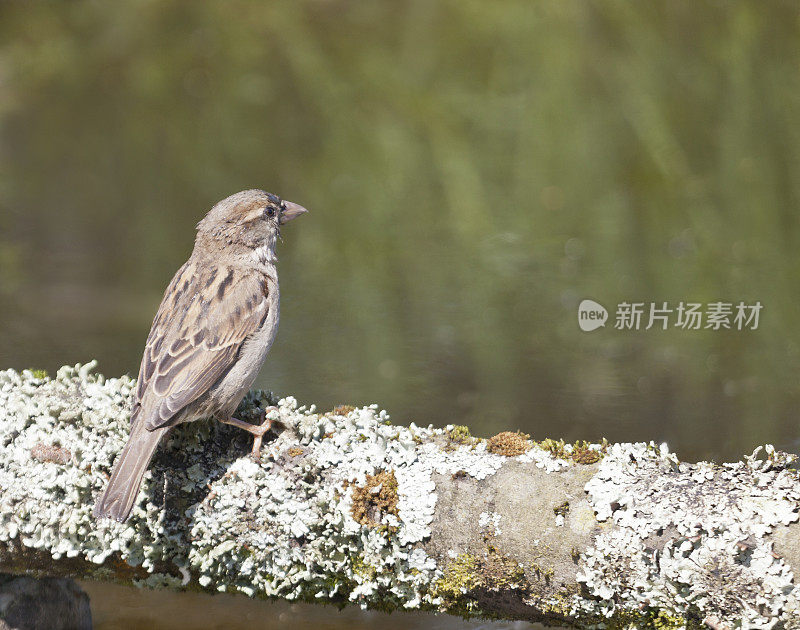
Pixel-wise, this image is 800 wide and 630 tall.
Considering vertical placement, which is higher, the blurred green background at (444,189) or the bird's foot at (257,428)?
the blurred green background at (444,189)

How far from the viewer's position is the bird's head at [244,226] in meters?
4.68

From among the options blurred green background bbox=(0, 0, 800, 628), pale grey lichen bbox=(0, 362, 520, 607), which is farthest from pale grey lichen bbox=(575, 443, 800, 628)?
blurred green background bbox=(0, 0, 800, 628)

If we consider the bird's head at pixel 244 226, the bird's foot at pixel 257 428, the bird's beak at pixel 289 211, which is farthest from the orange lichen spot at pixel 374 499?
the bird's beak at pixel 289 211

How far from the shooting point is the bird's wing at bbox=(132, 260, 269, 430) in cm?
367

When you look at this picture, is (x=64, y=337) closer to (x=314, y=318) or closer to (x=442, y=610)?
(x=314, y=318)

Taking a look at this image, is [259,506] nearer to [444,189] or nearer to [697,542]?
[697,542]

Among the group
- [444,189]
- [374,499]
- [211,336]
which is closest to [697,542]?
[374,499]

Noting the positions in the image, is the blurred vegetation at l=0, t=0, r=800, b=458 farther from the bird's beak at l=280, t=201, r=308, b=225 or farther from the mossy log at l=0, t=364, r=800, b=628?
the mossy log at l=0, t=364, r=800, b=628

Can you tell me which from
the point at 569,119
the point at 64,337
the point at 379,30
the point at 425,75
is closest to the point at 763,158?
the point at 569,119

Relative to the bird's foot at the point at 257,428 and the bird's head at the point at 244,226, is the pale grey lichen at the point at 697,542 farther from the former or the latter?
the bird's head at the point at 244,226

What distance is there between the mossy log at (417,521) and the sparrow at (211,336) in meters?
0.15

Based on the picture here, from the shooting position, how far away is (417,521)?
3295 millimetres
